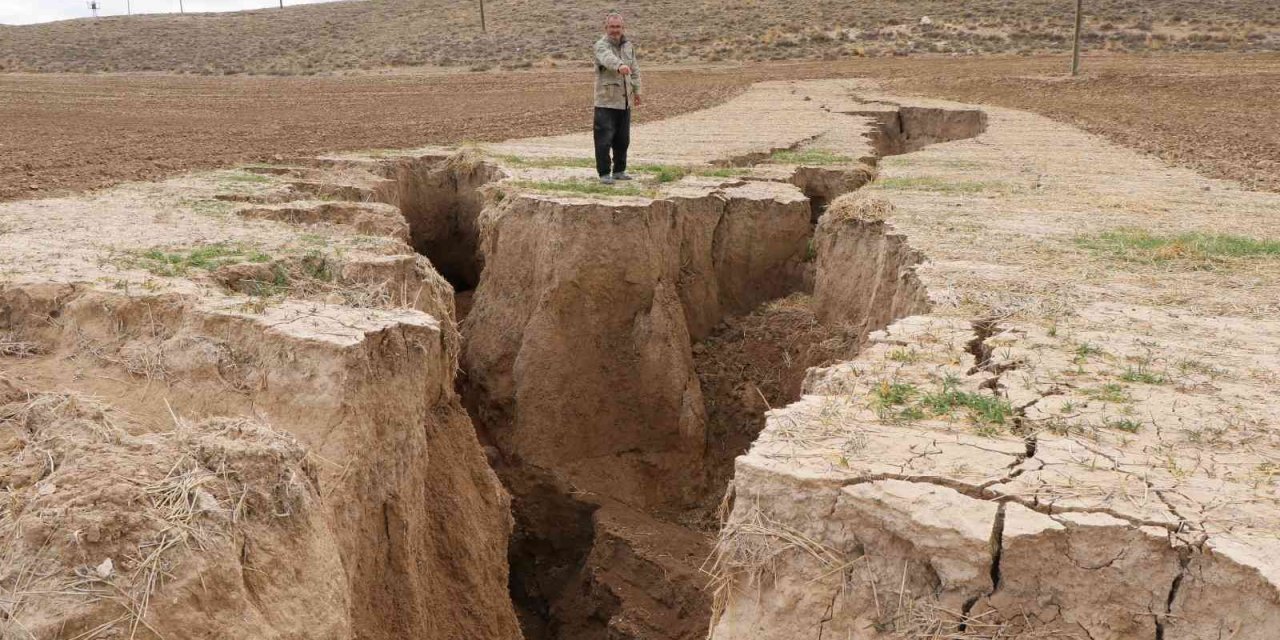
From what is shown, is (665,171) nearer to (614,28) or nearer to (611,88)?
(611,88)

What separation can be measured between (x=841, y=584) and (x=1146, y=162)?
34.3ft

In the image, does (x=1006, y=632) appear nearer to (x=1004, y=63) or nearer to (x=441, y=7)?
(x=1004, y=63)

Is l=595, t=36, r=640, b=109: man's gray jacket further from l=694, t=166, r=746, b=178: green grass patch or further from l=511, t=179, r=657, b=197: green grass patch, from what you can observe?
l=694, t=166, r=746, b=178: green grass patch

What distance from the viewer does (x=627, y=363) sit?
8281 mm

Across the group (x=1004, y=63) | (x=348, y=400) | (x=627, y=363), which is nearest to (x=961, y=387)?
(x=348, y=400)

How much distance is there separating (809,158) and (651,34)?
1398 inches

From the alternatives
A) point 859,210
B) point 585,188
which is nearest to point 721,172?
point 585,188

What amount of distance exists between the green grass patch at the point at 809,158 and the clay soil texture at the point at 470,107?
397cm

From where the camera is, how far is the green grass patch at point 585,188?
27.2ft

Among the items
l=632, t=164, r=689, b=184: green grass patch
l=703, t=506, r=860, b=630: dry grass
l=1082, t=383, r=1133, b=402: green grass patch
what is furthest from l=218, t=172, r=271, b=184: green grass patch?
l=1082, t=383, r=1133, b=402: green grass patch

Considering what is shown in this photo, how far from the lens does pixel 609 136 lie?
8.73 meters

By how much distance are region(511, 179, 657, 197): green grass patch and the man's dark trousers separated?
21 centimetres

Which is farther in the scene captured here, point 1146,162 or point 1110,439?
point 1146,162

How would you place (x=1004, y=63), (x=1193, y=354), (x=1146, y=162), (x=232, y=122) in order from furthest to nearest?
(x=1004, y=63) < (x=232, y=122) < (x=1146, y=162) < (x=1193, y=354)
